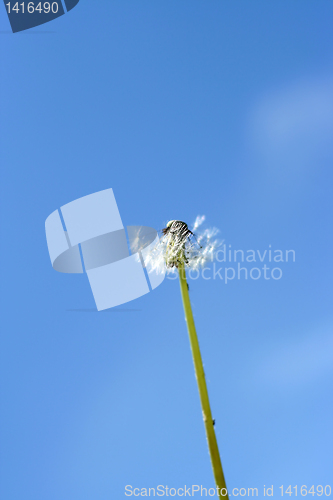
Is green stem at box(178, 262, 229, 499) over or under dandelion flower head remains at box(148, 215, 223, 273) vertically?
under

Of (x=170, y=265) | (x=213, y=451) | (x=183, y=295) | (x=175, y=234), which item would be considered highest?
(x=175, y=234)

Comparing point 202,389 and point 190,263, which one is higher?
point 190,263

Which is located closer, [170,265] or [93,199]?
[170,265]

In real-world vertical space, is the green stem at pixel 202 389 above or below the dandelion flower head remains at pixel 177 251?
below

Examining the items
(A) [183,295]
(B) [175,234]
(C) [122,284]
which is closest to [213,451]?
(A) [183,295]

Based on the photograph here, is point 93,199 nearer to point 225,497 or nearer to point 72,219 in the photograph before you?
point 72,219
